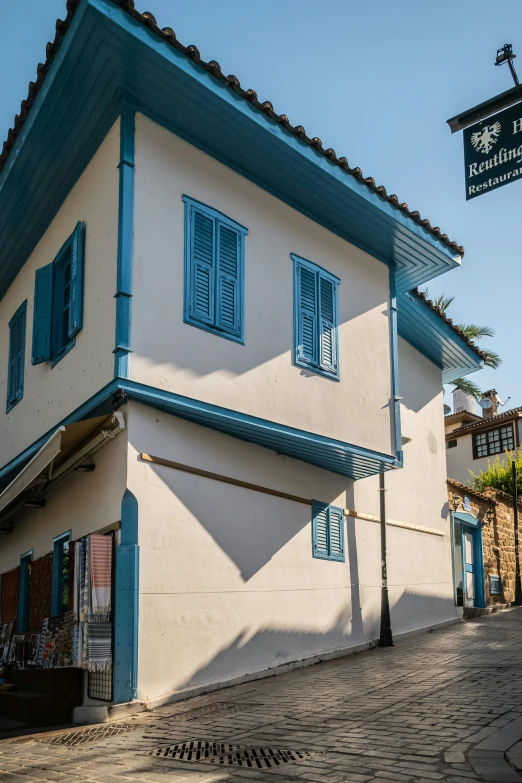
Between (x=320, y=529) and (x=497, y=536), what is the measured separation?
341 inches

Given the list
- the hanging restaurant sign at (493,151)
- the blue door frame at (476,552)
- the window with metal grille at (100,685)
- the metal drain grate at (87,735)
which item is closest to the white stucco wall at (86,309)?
the window with metal grille at (100,685)

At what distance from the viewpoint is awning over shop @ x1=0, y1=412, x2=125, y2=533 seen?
9.59m

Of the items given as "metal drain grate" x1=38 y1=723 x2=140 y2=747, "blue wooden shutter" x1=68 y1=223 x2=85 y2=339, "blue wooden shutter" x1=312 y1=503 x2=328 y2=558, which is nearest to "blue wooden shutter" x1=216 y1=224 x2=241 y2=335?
"blue wooden shutter" x1=68 y1=223 x2=85 y2=339

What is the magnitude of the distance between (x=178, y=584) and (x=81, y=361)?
3.10m

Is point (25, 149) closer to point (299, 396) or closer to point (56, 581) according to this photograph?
point (299, 396)

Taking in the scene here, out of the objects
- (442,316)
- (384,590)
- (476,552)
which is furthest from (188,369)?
(476,552)

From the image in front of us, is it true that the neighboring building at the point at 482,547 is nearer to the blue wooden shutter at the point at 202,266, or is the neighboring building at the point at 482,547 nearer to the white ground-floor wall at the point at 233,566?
the white ground-floor wall at the point at 233,566

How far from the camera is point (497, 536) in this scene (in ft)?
64.5

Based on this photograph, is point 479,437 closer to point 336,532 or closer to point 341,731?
point 336,532

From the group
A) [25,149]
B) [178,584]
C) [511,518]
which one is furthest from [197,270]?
[511,518]

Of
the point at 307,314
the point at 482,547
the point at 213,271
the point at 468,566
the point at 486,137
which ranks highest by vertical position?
the point at 486,137

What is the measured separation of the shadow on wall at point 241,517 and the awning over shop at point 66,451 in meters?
0.75

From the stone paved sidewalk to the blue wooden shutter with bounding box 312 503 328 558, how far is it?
6.12 feet

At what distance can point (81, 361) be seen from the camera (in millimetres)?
10672
